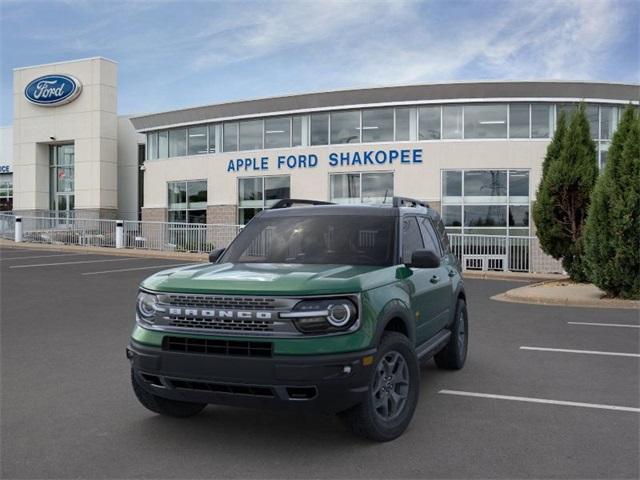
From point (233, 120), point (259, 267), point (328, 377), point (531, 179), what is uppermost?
point (233, 120)

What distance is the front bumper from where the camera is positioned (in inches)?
160

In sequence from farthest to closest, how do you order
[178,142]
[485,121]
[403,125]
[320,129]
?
[178,142] → [320,129] → [403,125] → [485,121]

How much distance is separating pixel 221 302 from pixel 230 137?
27129mm

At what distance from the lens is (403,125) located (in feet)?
87.4

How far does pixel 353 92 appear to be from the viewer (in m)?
26.9

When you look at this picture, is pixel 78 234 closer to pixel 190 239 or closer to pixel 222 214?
pixel 222 214

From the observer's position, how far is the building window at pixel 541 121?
25344 mm

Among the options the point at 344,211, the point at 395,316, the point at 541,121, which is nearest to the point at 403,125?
the point at 541,121

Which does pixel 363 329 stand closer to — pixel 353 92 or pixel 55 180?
pixel 353 92

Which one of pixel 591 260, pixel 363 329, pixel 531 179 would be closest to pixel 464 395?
pixel 363 329

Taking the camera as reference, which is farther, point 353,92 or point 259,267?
point 353,92

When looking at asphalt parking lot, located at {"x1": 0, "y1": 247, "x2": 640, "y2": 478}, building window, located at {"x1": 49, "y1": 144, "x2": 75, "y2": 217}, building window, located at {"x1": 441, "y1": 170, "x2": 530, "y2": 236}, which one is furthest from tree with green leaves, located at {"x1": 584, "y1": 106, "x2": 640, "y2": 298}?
building window, located at {"x1": 49, "y1": 144, "x2": 75, "y2": 217}

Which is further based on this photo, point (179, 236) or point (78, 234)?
point (78, 234)

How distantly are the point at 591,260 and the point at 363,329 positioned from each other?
1076cm
